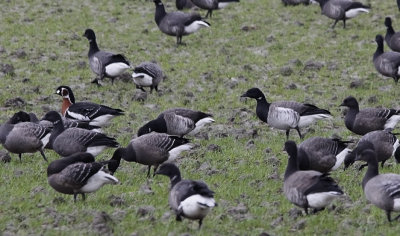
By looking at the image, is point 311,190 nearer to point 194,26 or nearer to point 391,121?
point 391,121

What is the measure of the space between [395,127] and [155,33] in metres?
11.8

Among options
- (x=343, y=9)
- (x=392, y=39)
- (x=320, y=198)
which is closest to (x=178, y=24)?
(x=343, y=9)

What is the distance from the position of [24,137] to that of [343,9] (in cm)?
1598

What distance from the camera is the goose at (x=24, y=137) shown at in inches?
578

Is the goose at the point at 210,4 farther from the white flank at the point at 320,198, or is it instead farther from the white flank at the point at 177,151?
the white flank at the point at 320,198

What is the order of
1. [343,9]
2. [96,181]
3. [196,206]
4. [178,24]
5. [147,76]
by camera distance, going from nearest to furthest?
[196,206] → [96,181] → [147,76] → [178,24] → [343,9]

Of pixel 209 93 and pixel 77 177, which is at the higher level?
pixel 77 177

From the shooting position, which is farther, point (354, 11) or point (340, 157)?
point (354, 11)

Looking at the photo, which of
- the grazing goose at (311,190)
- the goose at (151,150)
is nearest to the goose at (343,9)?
the goose at (151,150)

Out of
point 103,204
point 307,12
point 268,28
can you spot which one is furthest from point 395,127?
point 307,12

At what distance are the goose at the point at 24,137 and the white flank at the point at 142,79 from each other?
561cm

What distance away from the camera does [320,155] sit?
1366cm

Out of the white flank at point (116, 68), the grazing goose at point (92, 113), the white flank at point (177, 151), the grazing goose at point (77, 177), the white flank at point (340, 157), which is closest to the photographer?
the grazing goose at point (77, 177)

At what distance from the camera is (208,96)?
68.3 ft
